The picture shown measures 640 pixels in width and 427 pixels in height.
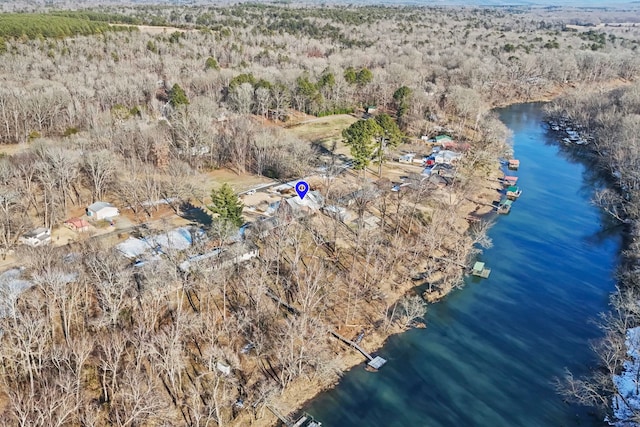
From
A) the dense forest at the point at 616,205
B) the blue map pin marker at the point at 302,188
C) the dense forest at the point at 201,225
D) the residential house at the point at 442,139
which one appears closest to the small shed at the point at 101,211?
the dense forest at the point at 201,225

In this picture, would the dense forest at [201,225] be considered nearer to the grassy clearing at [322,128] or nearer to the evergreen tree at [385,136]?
the evergreen tree at [385,136]

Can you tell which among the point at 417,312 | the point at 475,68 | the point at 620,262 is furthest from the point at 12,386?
the point at 475,68

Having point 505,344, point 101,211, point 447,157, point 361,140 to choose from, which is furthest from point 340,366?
point 447,157

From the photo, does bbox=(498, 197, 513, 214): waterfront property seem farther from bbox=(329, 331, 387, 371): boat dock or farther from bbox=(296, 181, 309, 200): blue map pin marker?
bbox=(329, 331, 387, 371): boat dock

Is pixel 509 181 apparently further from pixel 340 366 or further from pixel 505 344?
pixel 340 366

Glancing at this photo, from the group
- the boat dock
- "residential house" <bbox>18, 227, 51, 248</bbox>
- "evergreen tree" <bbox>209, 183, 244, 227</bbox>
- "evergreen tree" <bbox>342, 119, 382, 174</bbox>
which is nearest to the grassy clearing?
"evergreen tree" <bbox>342, 119, 382, 174</bbox>

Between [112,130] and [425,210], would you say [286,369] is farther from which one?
[112,130]
